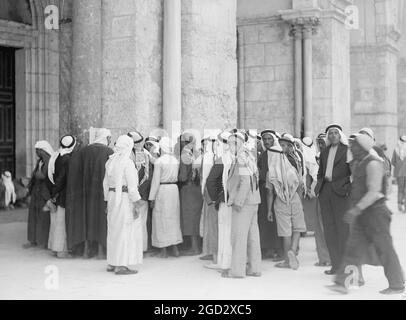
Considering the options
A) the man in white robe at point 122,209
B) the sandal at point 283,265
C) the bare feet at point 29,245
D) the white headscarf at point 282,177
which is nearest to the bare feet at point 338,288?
the sandal at point 283,265

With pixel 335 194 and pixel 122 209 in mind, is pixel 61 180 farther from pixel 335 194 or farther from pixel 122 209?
pixel 335 194

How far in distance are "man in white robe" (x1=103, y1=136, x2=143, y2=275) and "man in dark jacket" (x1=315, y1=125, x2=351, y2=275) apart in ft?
6.68

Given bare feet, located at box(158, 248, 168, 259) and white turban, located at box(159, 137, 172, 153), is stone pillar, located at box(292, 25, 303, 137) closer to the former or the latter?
white turban, located at box(159, 137, 172, 153)

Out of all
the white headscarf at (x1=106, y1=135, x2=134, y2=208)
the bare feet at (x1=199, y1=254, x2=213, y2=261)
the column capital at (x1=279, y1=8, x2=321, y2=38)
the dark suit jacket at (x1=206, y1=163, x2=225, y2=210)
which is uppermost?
the column capital at (x1=279, y1=8, x2=321, y2=38)

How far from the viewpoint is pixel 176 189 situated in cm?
818

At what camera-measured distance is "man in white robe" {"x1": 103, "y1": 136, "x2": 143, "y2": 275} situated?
6934mm

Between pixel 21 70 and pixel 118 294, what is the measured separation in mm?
8133

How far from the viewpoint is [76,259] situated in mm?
7961

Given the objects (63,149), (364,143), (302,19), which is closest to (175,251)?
(63,149)

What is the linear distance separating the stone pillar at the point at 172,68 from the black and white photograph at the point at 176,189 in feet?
0.05

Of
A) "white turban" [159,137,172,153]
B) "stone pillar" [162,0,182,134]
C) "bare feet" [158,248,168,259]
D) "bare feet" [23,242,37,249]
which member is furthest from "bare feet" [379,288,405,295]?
"bare feet" [23,242,37,249]

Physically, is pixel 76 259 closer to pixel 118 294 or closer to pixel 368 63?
pixel 118 294

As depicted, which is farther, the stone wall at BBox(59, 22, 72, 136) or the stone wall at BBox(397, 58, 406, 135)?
the stone wall at BBox(397, 58, 406, 135)
